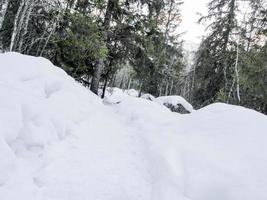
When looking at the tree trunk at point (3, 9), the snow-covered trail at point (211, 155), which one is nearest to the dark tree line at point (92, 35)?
the tree trunk at point (3, 9)

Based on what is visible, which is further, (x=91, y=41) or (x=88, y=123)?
(x=91, y=41)

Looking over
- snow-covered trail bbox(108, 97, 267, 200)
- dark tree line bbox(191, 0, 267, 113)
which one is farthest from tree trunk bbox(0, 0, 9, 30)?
dark tree line bbox(191, 0, 267, 113)

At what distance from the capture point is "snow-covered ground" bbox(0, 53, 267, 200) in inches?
136

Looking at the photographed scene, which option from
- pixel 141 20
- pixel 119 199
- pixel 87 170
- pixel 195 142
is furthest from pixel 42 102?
pixel 141 20

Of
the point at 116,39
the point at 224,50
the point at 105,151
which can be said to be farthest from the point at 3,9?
the point at 224,50

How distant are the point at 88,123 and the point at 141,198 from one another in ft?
8.89

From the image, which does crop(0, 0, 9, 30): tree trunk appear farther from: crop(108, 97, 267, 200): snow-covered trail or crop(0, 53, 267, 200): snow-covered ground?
crop(108, 97, 267, 200): snow-covered trail

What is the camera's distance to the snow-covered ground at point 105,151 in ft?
11.3

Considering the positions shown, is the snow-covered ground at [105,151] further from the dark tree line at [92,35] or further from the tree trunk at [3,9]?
the dark tree line at [92,35]

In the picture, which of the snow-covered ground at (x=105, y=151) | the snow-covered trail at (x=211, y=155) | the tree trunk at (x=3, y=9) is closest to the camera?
the snow-covered ground at (x=105, y=151)

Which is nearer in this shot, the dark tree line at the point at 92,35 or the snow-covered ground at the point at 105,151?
the snow-covered ground at the point at 105,151

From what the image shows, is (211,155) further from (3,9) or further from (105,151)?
(3,9)

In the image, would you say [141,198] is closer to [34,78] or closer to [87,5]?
[34,78]

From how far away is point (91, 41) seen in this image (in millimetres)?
10039
